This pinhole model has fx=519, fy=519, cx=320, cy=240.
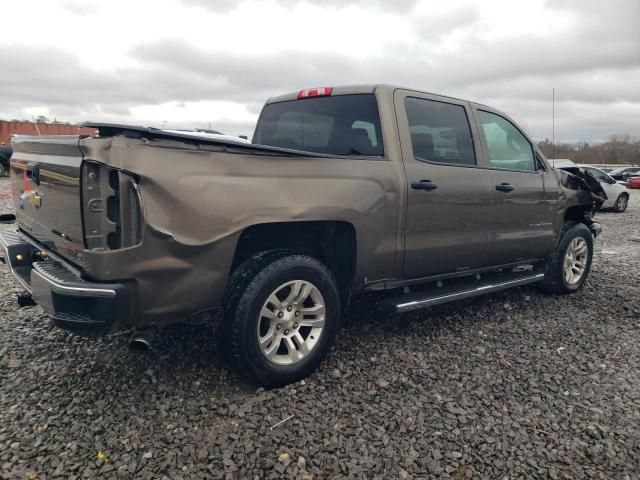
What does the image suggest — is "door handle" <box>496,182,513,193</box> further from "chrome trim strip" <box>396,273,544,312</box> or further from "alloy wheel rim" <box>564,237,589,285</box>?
"alloy wheel rim" <box>564,237,589,285</box>

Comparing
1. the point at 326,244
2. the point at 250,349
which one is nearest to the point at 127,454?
the point at 250,349

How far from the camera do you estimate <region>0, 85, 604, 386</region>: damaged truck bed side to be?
2514mm

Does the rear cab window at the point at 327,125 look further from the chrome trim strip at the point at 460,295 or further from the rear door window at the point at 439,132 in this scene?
the chrome trim strip at the point at 460,295

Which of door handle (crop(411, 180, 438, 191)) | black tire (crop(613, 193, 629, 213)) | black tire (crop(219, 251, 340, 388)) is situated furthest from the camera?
black tire (crop(613, 193, 629, 213))

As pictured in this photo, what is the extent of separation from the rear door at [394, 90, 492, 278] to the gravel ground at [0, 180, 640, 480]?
0.66m

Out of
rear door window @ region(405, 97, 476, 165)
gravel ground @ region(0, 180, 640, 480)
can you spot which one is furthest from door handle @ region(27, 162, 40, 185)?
rear door window @ region(405, 97, 476, 165)

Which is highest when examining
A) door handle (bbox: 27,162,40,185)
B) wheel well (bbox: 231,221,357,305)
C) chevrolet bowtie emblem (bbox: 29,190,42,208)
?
door handle (bbox: 27,162,40,185)

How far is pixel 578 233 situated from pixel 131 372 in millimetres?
4506

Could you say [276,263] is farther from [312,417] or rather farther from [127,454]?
[127,454]

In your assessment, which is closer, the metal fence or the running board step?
the running board step

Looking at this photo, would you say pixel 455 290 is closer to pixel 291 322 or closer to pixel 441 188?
pixel 441 188

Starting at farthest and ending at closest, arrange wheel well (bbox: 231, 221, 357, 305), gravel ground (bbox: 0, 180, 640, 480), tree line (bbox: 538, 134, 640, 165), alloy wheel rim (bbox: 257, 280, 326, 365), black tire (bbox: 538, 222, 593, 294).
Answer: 1. tree line (bbox: 538, 134, 640, 165)
2. black tire (bbox: 538, 222, 593, 294)
3. wheel well (bbox: 231, 221, 357, 305)
4. alloy wheel rim (bbox: 257, 280, 326, 365)
5. gravel ground (bbox: 0, 180, 640, 480)

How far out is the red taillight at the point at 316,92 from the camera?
13.0 ft

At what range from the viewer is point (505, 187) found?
430cm
